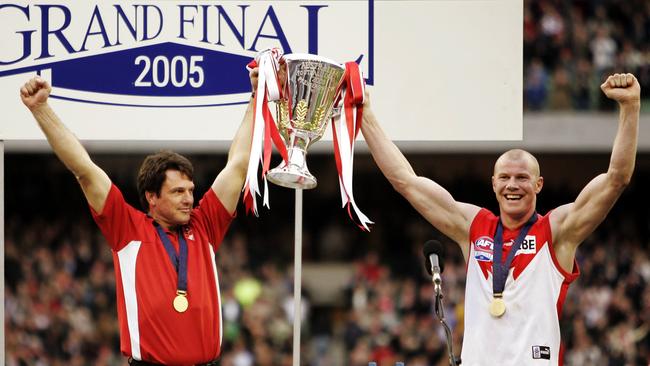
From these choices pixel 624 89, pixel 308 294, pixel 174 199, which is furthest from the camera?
pixel 308 294

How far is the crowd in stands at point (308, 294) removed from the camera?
56.7 feet

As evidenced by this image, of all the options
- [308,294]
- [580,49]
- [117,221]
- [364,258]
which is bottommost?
[308,294]

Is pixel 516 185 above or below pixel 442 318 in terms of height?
above

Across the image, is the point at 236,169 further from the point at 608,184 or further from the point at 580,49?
the point at 580,49

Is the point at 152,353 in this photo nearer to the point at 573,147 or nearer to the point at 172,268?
the point at 172,268

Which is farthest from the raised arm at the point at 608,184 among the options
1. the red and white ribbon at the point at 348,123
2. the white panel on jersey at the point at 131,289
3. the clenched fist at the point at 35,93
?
the clenched fist at the point at 35,93

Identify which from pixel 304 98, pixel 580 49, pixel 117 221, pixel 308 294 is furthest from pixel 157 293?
pixel 580 49

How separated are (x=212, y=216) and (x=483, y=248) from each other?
1.40 m

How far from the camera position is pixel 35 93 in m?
6.62

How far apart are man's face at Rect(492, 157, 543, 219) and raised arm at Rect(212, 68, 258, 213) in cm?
134

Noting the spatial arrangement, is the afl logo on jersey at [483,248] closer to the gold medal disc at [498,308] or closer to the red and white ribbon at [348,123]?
the gold medal disc at [498,308]

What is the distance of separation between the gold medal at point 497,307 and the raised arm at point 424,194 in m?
0.43

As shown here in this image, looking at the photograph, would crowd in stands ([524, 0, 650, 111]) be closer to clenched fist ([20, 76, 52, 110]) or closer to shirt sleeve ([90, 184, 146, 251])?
shirt sleeve ([90, 184, 146, 251])

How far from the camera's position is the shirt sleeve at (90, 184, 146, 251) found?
669cm
